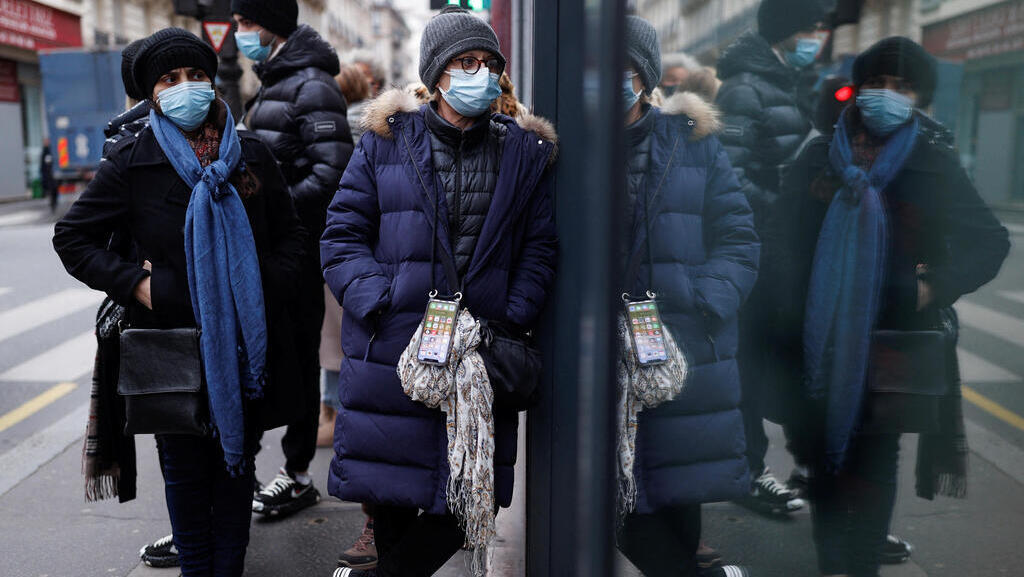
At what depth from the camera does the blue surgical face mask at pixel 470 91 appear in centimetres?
269

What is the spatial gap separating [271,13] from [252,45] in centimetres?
16

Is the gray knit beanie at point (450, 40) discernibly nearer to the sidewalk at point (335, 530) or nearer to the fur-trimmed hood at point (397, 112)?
the fur-trimmed hood at point (397, 112)

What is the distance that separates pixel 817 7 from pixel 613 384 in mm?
1577

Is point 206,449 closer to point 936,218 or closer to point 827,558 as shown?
point 827,558

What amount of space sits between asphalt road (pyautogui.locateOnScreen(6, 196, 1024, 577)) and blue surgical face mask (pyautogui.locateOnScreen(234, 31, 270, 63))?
78.8 inches

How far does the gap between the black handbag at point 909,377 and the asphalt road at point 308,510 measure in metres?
0.10

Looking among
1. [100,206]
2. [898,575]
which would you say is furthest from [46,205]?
[898,575]

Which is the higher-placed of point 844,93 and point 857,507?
point 844,93

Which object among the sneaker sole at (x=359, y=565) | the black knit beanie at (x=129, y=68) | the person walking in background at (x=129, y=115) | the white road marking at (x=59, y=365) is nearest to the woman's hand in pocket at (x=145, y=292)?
the person walking in background at (x=129, y=115)

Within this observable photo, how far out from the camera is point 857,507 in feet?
8.44

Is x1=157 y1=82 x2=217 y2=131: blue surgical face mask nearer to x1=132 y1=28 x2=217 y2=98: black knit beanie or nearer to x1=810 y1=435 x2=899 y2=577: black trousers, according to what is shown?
x1=132 y1=28 x2=217 y2=98: black knit beanie

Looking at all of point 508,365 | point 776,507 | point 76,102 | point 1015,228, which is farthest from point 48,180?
point 1015,228

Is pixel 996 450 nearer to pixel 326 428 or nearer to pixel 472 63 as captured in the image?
pixel 472 63

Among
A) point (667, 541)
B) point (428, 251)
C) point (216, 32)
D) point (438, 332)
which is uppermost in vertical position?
point (216, 32)
